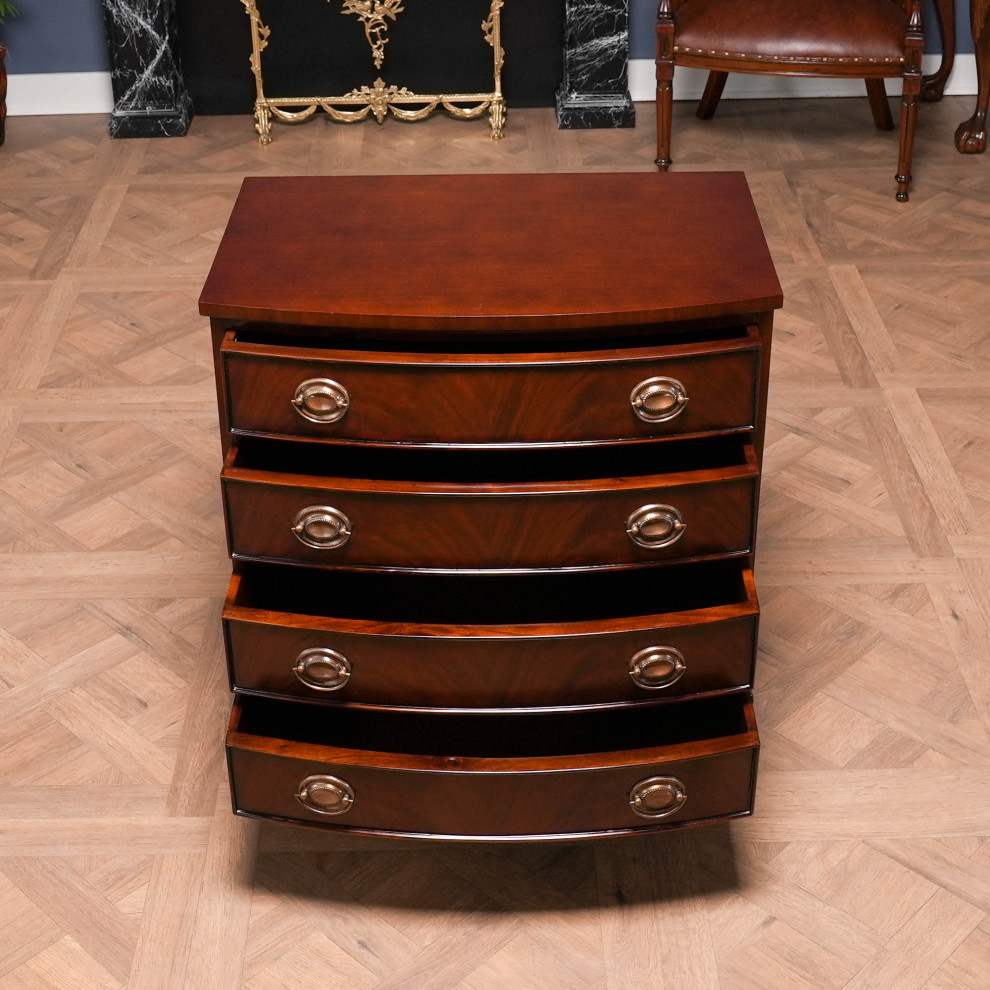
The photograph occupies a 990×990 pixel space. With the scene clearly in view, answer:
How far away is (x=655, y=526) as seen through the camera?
5.63 feet

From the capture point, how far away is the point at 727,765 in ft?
5.77

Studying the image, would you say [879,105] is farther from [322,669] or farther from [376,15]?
[322,669]

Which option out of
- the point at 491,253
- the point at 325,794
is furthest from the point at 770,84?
the point at 325,794

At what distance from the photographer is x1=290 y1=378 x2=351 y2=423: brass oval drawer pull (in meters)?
1.67

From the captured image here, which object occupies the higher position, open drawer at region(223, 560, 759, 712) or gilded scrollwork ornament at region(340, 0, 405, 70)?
gilded scrollwork ornament at region(340, 0, 405, 70)

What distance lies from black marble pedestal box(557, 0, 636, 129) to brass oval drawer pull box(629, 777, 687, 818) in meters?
3.00

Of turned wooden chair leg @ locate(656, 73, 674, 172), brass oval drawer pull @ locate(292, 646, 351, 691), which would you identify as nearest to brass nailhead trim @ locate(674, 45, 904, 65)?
turned wooden chair leg @ locate(656, 73, 674, 172)

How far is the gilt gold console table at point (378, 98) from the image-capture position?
4297mm

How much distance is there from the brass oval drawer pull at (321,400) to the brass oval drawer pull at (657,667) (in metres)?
0.46

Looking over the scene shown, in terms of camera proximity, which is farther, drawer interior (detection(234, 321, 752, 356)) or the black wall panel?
the black wall panel

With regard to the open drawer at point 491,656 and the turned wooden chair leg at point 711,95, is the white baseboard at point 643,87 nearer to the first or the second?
the turned wooden chair leg at point 711,95

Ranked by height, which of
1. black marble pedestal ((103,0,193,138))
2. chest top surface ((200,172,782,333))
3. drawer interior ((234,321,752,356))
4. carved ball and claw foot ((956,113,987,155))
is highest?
chest top surface ((200,172,782,333))

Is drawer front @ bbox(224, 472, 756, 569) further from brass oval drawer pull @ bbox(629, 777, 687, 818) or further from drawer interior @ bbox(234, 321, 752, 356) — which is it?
brass oval drawer pull @ bbox(629, 777, 687, 818)

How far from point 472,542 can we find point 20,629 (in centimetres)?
102
